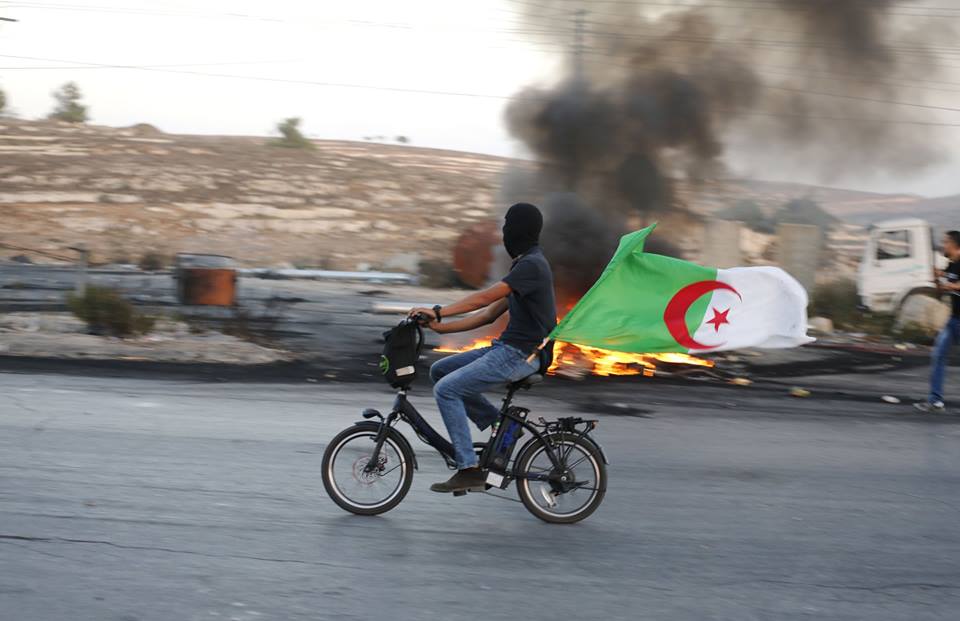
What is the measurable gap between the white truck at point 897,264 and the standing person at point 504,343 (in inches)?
601

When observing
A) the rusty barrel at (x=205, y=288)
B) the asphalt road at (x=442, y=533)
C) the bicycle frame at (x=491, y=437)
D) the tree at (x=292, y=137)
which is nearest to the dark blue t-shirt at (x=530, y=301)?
the bicycle frame at (x=491, y=437)

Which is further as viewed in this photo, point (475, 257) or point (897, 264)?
point (475, 257)

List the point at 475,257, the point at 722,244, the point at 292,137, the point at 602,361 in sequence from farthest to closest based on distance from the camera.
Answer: the point at 292,137 → the point at 475,257 → the point at 722,244 → the point at 602,361

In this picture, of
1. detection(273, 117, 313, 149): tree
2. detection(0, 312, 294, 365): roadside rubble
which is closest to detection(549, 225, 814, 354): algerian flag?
detection(0, 312, 294, 365): roadside rubble

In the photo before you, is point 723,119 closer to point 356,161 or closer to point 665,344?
point 665,344

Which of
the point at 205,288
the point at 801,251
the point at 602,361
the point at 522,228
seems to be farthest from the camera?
the point at 801,251

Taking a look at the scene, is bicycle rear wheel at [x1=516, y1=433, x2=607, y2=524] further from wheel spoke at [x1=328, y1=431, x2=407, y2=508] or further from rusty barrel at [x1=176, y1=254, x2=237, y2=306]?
rusty barrel at [x1=176, y1=254, x2=237, y2=306]

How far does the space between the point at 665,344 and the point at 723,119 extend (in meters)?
13.4

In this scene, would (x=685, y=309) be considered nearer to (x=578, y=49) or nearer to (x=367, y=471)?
(x=367, y=471)

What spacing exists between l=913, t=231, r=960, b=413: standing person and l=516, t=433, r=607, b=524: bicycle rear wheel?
6.38m

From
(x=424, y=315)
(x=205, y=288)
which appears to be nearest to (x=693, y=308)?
(x=424, y=315)

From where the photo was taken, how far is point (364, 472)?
5828mm

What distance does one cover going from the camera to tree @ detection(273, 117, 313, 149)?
2309 inches

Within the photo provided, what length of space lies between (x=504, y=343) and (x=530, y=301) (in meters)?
0.29
